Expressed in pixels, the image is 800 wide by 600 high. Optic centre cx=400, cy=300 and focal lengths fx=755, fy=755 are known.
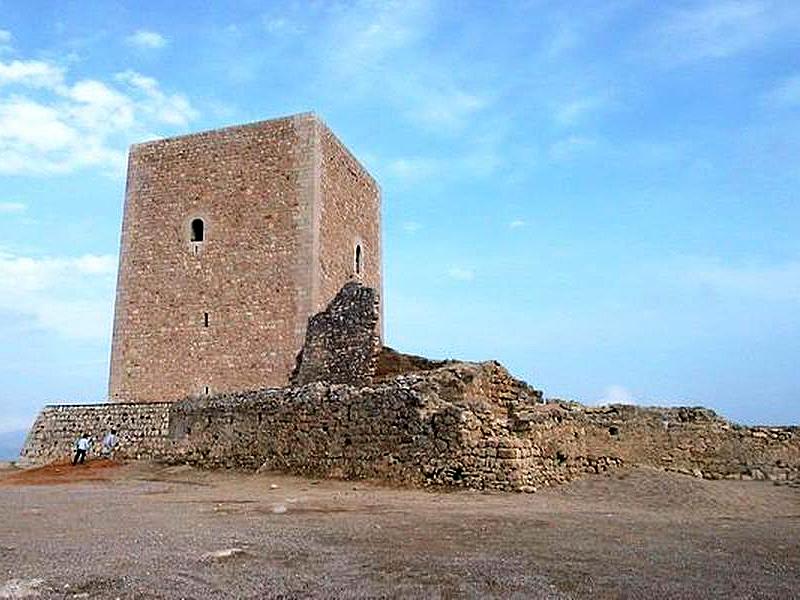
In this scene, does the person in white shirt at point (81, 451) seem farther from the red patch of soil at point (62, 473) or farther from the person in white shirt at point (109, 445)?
the person in white shirt at point (109, 445)

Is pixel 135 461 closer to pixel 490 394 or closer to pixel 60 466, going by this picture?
pixel 60 466

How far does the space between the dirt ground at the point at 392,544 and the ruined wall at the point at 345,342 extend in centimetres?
581

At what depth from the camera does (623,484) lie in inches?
505

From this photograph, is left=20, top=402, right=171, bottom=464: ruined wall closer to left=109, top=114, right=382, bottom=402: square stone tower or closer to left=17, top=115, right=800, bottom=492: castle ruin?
left=17, top=115, right=800, bottom=492: castle ruin

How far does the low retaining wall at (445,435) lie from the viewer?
12086 mm

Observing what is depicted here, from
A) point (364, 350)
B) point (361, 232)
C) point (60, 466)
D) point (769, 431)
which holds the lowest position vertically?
point (60, 466)

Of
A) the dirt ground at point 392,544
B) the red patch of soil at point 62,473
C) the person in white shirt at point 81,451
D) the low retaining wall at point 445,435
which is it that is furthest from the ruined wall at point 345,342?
the dirt ground at point 392,544

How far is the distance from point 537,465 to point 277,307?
1027 centimetres

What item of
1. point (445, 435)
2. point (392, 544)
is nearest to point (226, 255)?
point (445, 435)

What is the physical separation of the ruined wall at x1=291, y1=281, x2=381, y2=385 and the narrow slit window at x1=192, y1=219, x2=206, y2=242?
4931mm

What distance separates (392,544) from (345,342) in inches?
468

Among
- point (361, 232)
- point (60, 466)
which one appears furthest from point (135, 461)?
point (361, 232)

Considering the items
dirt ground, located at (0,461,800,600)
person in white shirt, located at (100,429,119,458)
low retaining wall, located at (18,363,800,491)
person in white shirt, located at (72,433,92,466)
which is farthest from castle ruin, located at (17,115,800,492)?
dirt ground, located at (0,461,800,600)

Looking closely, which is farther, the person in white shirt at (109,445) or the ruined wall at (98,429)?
the person in white shirt at (109,445)
